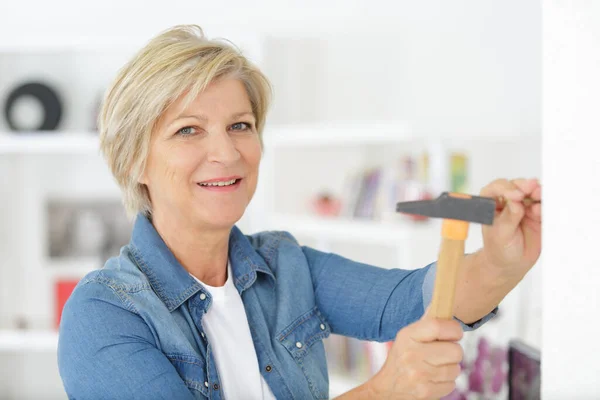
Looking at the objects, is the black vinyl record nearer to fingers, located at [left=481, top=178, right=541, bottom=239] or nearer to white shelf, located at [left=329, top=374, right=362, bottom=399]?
white shelf, located at [left=329, top=374, right=362, bottom=399]

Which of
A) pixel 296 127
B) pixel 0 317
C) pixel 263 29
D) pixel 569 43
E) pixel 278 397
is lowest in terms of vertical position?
pixel 0 317

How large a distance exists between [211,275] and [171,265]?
111 mm

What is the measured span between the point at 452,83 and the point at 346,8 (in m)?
0.67

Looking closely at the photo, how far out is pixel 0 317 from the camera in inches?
136

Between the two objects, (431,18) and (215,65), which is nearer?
(215,65)

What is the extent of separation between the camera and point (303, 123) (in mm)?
3715

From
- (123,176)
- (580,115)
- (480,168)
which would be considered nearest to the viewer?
(580,115)

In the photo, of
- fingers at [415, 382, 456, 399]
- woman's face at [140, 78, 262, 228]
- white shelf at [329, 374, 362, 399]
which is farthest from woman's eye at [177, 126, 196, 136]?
white shelf at [329, 374, 362, 399]

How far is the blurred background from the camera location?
311cm

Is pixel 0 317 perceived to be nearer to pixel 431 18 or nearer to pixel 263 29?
pixel 263 29

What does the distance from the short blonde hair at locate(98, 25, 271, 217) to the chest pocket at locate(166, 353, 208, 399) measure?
0.39 meters

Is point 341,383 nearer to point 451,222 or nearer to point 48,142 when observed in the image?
point 48,142

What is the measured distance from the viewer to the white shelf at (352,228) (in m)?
2.73

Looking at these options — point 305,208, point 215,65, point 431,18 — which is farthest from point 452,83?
point 215,65
